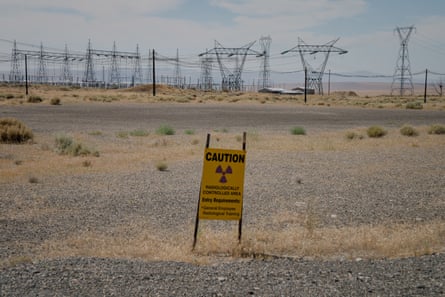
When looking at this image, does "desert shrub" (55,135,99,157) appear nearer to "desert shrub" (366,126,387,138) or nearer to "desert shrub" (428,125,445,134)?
"desert shrub" (366,126,387,138)

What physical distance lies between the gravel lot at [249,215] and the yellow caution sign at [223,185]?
950mm

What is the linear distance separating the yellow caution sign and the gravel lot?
3.12 feet

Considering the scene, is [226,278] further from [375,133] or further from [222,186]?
[375,133]

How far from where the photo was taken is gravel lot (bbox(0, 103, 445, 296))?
24.9 feet

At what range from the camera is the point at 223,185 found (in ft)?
32.4

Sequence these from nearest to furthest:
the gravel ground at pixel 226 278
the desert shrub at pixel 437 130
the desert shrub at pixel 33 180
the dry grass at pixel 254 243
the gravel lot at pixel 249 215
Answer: the gravel ground at pixel 226 278 < the gravel lot at pixel 249 215 < the dry grass at pixel 254 243 < the desert shrub at pixel 33 180 < the desert shrub at pixel 437 130

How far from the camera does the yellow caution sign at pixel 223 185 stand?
980cm

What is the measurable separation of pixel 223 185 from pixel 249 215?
11.3 feet

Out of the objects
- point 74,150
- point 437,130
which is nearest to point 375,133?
point 437,130

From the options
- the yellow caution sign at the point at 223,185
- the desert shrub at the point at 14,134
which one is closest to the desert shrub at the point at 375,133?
the desert shrub at the point at 14,134

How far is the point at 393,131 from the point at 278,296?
32.9 metres

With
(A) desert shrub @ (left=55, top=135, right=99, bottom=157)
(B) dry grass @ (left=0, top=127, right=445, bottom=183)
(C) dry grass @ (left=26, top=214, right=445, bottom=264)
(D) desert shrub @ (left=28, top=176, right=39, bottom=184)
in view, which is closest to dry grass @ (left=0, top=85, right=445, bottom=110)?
(B) dry grass @ (left=0, top=127, right=445, bottom=183)

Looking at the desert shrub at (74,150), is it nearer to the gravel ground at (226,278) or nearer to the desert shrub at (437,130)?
the gravel ground at (226,278)

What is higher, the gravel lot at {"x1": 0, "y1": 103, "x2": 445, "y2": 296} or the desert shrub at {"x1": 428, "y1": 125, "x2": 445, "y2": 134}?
the desert shrub at {"x1": 428, "y1": 125, "x2": 445, "y2": 134}
